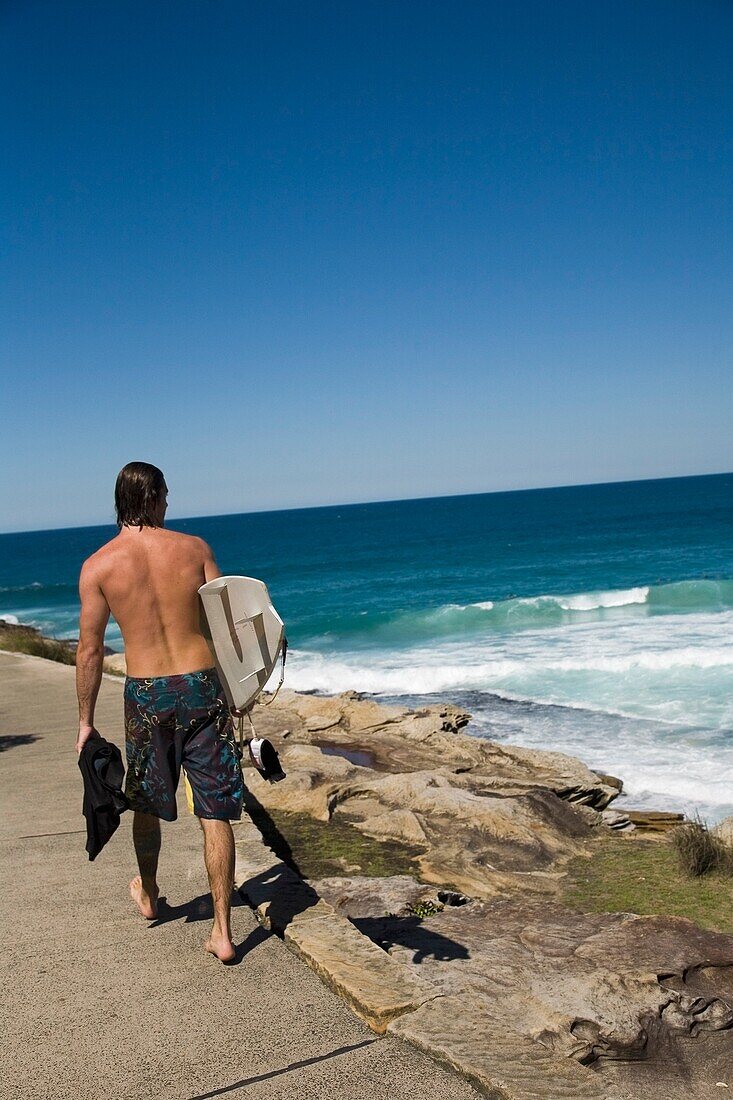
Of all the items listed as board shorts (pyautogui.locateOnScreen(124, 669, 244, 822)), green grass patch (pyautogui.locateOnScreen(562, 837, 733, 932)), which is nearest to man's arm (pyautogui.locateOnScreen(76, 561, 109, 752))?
board shorts (pyautogui.locateOnScreen(124, 669, 244, 822))

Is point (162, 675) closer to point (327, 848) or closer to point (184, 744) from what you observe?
point (184, 744)

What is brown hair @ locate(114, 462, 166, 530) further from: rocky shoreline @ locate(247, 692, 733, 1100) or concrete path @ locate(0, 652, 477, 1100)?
rocky shoreline @ locate(247, 692, 733, 1100)

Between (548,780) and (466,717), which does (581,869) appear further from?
(466,717)

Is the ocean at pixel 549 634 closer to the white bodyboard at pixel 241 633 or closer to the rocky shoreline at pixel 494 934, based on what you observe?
the rocky shoreline at pixel 494 934

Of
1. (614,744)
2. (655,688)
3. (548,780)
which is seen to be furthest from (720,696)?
(548,780)

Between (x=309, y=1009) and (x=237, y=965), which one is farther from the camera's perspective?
(x=237, y=965)

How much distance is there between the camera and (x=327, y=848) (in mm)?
6180

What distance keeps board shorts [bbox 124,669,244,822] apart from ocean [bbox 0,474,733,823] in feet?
26.1

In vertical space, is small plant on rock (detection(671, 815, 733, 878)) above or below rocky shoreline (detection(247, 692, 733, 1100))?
below

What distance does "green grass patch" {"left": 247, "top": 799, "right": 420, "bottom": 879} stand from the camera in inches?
228

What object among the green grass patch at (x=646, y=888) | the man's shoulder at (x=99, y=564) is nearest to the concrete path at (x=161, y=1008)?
the man's shoulder at (x=99, y=564)

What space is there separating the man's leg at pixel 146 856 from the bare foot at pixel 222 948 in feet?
1.58

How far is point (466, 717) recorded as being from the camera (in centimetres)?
1356

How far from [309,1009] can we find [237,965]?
483mm
